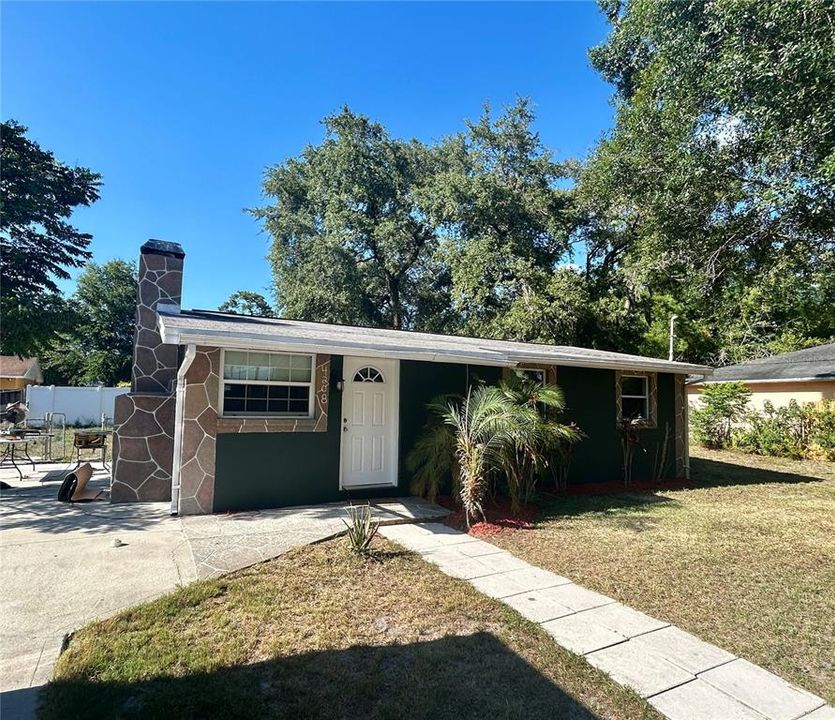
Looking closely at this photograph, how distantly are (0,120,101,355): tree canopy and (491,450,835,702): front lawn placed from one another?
1200 cm

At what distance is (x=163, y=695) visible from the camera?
2594 mm

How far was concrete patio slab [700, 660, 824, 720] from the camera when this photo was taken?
103 inches

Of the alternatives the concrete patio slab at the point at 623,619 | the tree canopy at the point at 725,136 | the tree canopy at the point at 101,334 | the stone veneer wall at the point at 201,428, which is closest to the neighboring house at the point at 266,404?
the stone veneer wall at the point at 201,428

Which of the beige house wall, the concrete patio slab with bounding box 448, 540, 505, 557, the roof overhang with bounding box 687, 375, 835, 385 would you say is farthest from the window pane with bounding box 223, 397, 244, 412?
the beige house wall

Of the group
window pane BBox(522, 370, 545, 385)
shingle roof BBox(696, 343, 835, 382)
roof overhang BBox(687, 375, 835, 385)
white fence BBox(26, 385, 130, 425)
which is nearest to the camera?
window pane BBox(522, 370, 545, 385)

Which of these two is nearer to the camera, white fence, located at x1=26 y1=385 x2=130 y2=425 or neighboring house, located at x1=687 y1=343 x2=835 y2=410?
neighboring house, located at x1=687 y1=343 x2=835 y2=410

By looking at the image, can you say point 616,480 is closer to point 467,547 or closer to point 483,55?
point 467,547

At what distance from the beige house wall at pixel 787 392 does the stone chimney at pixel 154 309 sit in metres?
16.7

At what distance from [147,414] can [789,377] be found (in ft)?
54.4

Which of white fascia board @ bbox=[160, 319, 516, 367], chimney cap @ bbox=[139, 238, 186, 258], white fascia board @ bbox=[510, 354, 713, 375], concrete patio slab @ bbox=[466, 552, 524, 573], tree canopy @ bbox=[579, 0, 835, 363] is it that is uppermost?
tree canopy @ bbox=[579, 0, 835, 363]

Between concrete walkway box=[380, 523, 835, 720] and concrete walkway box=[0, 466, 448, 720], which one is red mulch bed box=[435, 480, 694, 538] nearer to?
concrete walkway box=[0, 466, 448, 720]

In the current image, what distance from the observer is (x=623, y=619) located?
12.1ft

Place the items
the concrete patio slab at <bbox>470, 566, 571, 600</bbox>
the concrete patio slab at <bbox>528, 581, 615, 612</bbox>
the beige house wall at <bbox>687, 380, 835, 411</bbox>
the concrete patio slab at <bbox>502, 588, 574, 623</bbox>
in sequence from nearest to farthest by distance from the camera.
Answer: the concrete patio slab at <bbox>502, 588, 574, 623</bbox> < the concrete patio slab at <bbox>528, 581, 615, 612</bbox> < the concrete patio slab at <bbox>470, 566, 571, 600</bbox> < the beige house wall at <bbox>687, 380, 835, 411</bbox>

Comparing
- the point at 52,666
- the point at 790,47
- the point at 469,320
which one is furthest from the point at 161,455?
the point at 469,320
